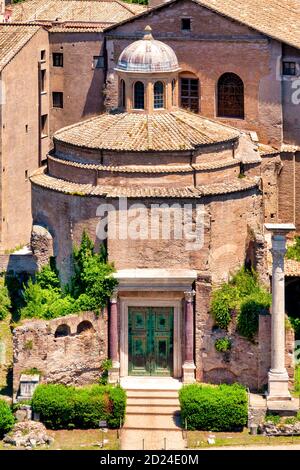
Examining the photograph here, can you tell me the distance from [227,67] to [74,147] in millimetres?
10523

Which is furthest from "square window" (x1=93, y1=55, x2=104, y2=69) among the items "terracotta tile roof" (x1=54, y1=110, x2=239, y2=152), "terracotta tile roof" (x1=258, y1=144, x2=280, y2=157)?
"terracotta tile roof" (x1=54, y1=110, x2=239, y2=152)

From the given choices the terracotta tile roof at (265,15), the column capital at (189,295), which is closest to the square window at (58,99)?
the terracotta tile roof at (265,15)

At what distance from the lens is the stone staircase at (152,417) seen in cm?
7138

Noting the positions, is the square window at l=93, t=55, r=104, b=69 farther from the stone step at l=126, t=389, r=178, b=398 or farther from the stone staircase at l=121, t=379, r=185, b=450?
the stone step at l=126, t=389, r=178, b=398

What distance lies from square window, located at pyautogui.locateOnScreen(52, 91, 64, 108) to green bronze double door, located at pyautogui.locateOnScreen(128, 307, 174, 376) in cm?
1878

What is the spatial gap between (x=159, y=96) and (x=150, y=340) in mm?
9891

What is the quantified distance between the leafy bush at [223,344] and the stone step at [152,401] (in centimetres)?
259

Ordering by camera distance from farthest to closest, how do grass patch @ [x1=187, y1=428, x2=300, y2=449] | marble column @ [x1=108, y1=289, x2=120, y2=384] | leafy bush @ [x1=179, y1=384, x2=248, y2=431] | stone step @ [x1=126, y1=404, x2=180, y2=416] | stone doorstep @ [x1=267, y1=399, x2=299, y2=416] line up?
marble column @ [x1=108, y1=289, x2=120, y2=384] < stone step @ [x1=126, y1=404, x2=180, y2=416] < stone doorstep @ [x1=267, y1=399, x2=299, y2=416] < leafy bush @ [x1=179, y1=384, x2=248, y2=431] < grass patch @ [x1=187, y1=428, x2=300, y2=449]

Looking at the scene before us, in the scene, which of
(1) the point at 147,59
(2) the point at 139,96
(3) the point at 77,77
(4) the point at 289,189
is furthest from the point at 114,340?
(3) the point at 77,77

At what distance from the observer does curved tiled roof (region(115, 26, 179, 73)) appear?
78.0 meters

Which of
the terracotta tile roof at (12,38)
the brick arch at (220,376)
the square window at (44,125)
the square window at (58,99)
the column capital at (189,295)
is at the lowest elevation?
the brick arch at (220,376)

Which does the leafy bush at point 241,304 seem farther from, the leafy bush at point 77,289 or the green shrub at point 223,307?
the leafy bush at point 77,289

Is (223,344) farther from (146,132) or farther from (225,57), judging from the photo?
(225,57)

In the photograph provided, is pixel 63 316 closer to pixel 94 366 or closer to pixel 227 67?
pixel 94 366
